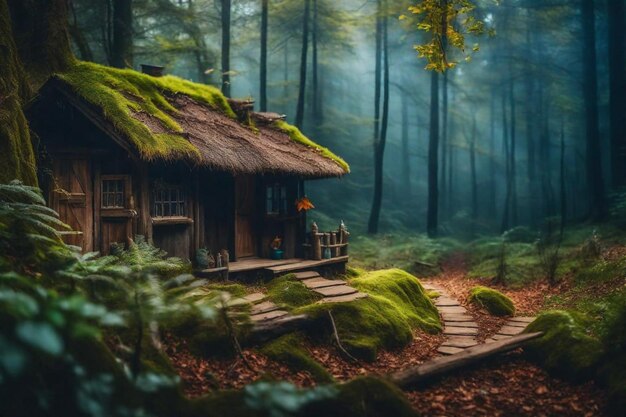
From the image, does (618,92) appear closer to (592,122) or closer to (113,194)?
(592,122)

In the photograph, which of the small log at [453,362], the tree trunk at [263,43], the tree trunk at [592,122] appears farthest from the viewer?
the tree trunk at [263,43]

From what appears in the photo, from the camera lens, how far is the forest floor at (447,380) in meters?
5.41

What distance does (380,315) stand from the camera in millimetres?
8141

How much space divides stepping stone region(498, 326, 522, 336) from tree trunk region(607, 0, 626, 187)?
12463mm

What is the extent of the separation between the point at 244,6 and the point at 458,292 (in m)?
17.2

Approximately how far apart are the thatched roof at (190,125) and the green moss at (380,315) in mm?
3462

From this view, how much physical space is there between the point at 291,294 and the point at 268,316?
5.28 feet

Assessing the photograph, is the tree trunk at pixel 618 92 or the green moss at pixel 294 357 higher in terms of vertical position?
the tree trunk at pixel 618 92

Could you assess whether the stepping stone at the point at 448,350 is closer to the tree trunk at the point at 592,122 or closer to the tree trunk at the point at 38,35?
the tree trunk at the point at 38,35

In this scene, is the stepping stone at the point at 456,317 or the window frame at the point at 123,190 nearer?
the window frame at the point at 123,190

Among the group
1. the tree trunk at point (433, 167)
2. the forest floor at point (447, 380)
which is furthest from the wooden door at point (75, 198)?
the tree trunk at point (433, 167)

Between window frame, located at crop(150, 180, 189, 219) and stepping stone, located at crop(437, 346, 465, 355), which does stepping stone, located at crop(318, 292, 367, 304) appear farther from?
window frame, located at crop(150, 180, 189, 219)

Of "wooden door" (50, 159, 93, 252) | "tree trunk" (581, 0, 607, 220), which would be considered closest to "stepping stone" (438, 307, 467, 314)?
"wooden door" (50, 159, 93, 252)

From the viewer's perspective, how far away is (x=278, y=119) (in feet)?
47.3
